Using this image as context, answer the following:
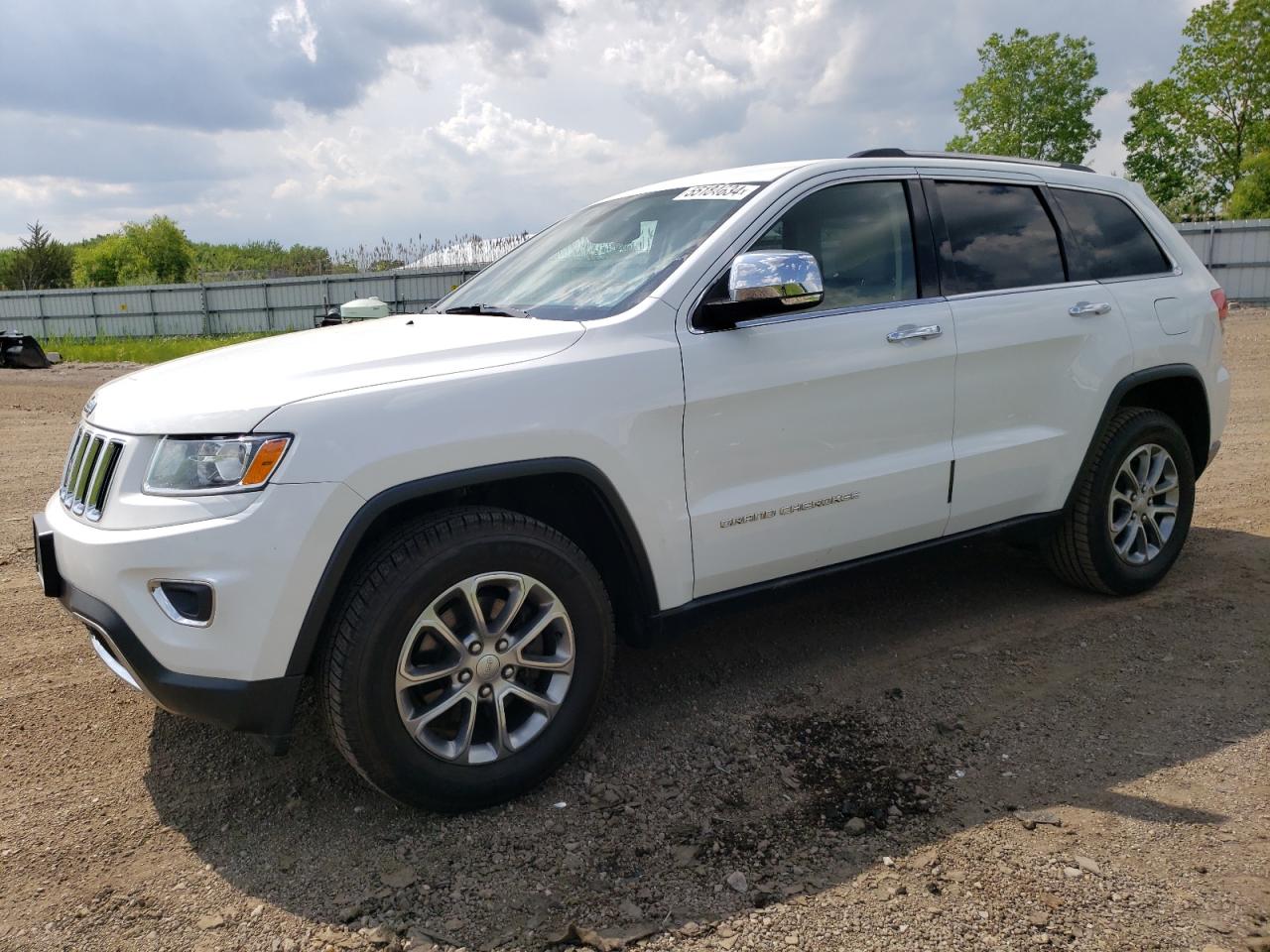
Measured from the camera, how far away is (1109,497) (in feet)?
14.7

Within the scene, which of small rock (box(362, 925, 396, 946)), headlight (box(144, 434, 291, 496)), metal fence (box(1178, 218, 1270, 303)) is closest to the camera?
small rock (box(362, 925, 396, 946))

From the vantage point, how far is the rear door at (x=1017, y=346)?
3.94m

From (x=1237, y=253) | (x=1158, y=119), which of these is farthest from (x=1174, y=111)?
(x=1237, y=253)

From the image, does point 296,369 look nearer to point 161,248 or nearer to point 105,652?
point 105,652

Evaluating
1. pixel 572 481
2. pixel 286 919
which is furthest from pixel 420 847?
pixel 572 481

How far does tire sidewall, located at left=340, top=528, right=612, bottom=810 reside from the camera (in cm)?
275

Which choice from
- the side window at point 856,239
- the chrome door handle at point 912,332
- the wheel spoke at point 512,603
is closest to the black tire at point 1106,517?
the chrome door handle at point 912,332

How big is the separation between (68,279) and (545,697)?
6813cm

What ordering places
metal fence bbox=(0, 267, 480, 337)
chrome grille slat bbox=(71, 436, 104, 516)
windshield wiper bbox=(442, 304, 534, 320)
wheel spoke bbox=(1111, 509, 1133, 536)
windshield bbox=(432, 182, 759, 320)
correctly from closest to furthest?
chrome grille slat bbox=(71, 436, 104, 516) → windshield bbox=(432, 182, 759, 320) → windshield wiper bbox=(442, 304, 534, 320) → wheel spoke bbox=(1111, 509, 1133, 536) → metal fence bbox=(0, 267, 480, 337)

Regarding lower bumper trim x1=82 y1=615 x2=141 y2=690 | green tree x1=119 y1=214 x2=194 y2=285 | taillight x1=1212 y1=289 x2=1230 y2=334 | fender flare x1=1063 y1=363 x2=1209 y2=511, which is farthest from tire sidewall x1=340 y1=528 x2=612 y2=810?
green tree x1=119 y1=214 x2=194 y2=285

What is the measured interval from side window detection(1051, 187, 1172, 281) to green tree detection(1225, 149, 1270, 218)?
137 ft

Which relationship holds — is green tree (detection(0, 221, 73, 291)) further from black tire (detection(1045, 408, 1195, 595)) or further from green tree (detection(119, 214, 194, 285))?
black tire (detection(1045, 408, 1195, 595))

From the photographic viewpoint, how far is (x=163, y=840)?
2.96 metres

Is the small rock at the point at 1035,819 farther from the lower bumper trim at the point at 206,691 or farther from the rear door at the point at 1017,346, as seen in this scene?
the lower bumper trim at the point at 206,691
